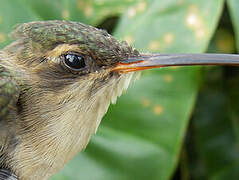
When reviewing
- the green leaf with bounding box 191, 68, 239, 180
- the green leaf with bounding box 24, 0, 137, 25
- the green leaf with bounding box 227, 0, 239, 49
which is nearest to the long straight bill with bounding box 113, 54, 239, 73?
the green leaf with bounding box 227, 0, 239, 49

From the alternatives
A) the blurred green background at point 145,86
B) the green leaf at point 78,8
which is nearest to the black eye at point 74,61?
the blurred green background at point 145,86

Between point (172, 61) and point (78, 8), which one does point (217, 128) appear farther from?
point (172, 61)

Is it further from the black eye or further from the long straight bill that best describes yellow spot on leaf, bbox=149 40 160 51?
the black eye

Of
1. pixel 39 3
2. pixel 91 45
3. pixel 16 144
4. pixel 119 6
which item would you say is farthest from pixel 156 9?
pixel 16 144

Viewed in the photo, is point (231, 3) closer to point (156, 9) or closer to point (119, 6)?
point (156, 9)

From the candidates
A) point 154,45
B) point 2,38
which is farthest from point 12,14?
point 154,45

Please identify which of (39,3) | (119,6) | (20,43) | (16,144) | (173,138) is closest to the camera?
(16,144)
